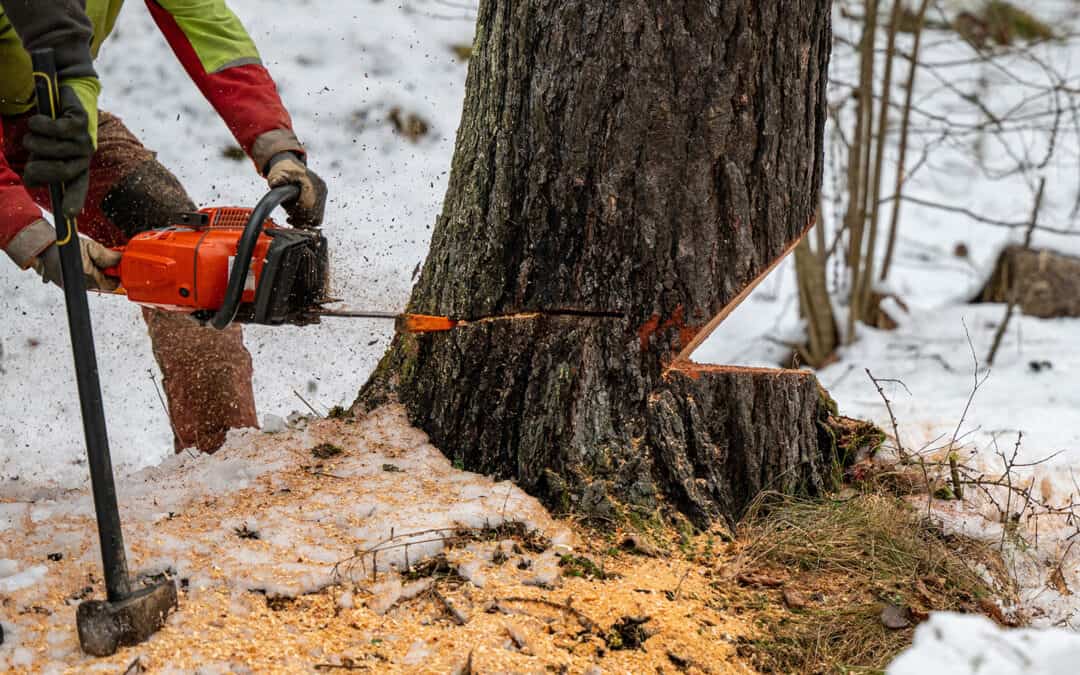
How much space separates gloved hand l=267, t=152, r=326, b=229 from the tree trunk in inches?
23.0

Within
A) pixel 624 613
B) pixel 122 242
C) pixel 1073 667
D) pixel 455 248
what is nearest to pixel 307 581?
pixel 624 613

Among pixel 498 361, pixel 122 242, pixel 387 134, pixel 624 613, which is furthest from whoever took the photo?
pixel 387 134

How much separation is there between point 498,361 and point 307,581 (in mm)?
774

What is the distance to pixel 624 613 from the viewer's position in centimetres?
201

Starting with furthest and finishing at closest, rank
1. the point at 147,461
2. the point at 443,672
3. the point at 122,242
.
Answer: the point at 147,461 < the point at 122,242 < the point at 443,672

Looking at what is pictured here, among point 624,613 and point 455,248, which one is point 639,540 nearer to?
point 624,613

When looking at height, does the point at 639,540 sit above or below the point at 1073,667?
below

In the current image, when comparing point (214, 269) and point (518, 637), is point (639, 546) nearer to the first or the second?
point (518, 637)

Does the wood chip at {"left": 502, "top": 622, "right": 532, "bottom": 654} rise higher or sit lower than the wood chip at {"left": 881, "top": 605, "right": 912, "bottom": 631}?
higher

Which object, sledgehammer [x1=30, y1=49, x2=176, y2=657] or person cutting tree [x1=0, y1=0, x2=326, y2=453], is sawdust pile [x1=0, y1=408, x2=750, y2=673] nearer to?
sledgehammer [x1=30, y1=49, x2=176, y2=657]

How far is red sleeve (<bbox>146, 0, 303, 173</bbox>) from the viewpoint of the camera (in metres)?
2.88

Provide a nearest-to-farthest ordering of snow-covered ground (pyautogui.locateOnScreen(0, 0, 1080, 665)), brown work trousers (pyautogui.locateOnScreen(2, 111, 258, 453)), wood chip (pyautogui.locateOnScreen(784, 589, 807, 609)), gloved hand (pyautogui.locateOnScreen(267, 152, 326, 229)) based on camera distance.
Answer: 1. wood chip (pyautogui.locateOnScreen(784, 589, 807, 609))
2. gloved hand (pyautogui.locateOnScreen(267, 152, 326, 229))
3. brown work trousers (pyautogui.locateOnScreen(2, 111, 258, 453))
4. snow-covered ground (pyautogui.locateOnScreen(0, 0, 1080, 665))

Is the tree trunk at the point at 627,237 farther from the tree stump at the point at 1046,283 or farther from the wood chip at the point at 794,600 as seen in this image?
the tree stump at the point at 1046,283

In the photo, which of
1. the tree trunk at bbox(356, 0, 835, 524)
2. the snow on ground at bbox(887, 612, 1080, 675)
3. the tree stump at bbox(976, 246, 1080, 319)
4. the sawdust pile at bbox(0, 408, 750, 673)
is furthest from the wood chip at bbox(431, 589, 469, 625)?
the tree stump at bbox(976, 246, 1080, 319)
